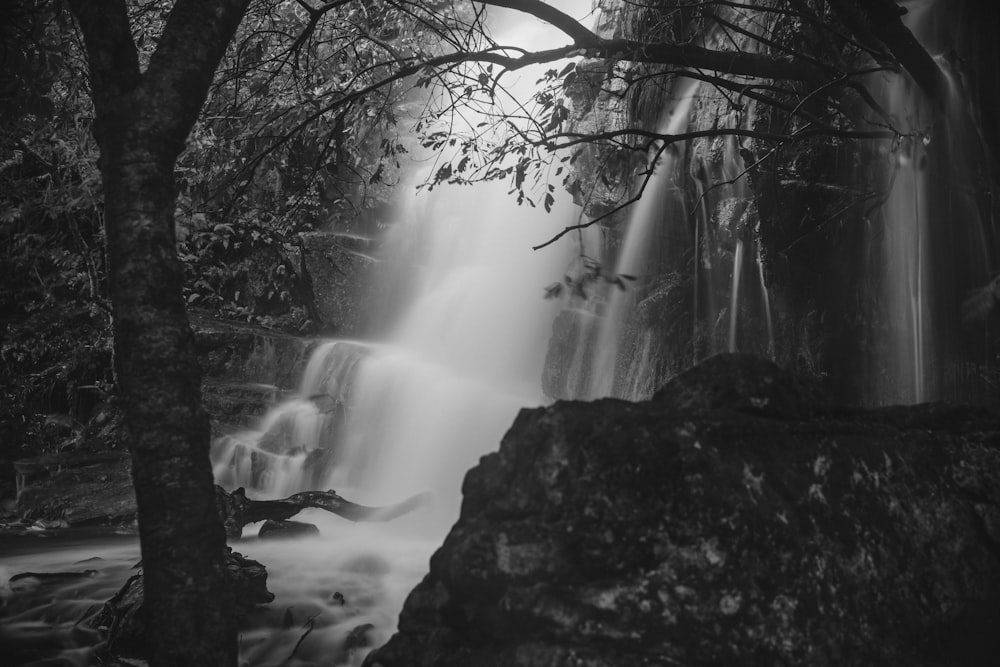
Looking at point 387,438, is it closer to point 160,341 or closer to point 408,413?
point 408,413

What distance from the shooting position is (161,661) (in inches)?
107

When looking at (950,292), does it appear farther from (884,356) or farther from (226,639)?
(226,639)

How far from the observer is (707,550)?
2.54 m

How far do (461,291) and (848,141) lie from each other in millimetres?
9828

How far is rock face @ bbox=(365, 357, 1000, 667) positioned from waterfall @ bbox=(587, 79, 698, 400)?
7.78m

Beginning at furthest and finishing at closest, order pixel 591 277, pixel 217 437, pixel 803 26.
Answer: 1. pixel 217 437
2. pixel 803 26
3. pixel 591 277

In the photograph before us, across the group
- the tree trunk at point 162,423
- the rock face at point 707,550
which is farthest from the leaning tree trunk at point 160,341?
the rock face at point 707,550

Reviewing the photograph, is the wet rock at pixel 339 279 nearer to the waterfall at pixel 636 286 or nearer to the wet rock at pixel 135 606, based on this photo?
the waterfall at pixel 636 286

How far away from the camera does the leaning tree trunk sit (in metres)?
2.78

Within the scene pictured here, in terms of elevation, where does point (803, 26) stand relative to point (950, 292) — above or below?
above

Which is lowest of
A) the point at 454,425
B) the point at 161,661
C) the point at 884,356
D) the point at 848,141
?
the point at 161,661

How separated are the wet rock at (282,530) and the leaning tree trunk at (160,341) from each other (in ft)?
17.1

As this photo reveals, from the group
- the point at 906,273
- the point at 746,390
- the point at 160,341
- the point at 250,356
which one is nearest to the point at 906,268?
the point at 906,273

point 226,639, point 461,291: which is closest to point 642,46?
point 226,639
